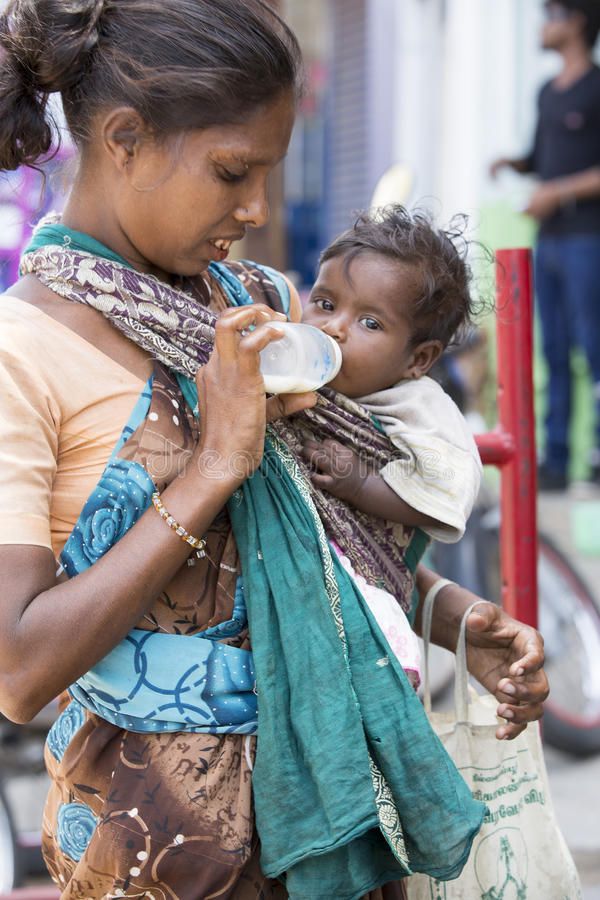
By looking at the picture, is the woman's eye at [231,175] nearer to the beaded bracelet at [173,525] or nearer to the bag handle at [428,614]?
the beaded bracelet at [173,525]

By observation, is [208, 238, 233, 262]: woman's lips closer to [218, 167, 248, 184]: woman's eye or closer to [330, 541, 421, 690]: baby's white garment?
[218, 167, 248, 184]: woman's eye

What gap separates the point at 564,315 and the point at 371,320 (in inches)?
197

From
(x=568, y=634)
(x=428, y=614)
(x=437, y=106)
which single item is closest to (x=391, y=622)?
(x=428, y=614)

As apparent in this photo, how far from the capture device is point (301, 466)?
1.50 metres

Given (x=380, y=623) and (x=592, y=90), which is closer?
(x=380, y=623)

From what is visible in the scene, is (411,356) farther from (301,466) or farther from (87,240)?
(87,240)

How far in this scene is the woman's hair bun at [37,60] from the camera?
1401 millimetres

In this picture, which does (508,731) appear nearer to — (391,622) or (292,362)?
(391,622)

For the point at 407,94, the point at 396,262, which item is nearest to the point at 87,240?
the point at 396,262

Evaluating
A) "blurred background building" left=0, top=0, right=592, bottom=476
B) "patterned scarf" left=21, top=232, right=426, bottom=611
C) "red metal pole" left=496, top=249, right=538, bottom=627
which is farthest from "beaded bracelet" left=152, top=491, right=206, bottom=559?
"blurred background building" left=0, top=0, right=592, bottom=476

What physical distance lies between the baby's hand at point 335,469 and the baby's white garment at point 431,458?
0.17ft

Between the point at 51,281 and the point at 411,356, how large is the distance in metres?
0.64

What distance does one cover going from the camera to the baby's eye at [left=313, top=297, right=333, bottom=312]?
1.81 m

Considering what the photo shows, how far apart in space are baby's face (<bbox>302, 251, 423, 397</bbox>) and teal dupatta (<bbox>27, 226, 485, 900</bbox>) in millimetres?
328
